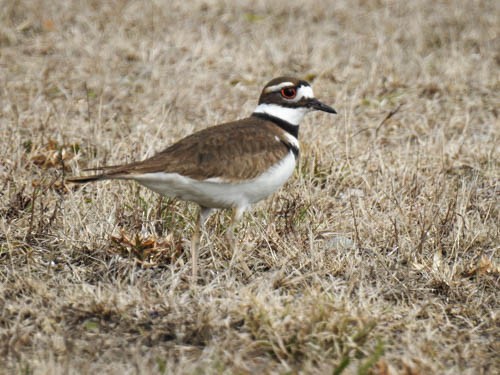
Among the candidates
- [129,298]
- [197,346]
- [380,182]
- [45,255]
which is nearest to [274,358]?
[197,346]

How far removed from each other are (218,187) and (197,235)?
348 millimetres

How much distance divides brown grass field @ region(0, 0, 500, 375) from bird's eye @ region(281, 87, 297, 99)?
2.30ft

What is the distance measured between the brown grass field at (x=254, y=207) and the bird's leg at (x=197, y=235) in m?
0.09

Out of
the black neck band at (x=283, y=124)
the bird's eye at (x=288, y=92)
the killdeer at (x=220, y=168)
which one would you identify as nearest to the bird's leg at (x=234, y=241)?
the killdeer at (x=220, y=168)

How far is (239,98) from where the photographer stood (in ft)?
26.3

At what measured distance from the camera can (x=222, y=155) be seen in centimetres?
457

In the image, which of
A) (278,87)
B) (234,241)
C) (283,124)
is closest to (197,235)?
(234,241)

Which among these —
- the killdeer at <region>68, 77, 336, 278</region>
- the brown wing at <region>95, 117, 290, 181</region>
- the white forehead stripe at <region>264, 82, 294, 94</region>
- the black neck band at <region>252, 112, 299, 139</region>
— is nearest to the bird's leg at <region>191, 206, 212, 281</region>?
the killdeer at <region>68, 77, 336, 278</region>

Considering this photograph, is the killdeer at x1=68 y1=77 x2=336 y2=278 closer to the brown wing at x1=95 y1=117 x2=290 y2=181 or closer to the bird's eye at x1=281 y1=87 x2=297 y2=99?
the brown wing at x1=95 y1=117 x2=290 y2=181

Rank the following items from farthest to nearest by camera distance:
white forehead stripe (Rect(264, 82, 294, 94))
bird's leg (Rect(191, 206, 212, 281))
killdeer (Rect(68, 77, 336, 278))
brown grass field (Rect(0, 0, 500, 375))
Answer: white forehead stripe (Rect(264, 82, 294, 94)), bird's leg (Rect(191, 206, 212, 281)), killdeer (Rect(68, 77, 336, 278)), brown grass field (Rect(0, 0, 500, 375))

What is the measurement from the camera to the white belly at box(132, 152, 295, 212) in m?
4.41

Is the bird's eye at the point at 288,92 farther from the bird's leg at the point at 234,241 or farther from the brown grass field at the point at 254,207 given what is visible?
the bird's leg at the point at 234,241

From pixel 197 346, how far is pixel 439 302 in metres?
1.39

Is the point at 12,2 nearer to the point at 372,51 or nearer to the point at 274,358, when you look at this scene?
the point at 372,51
